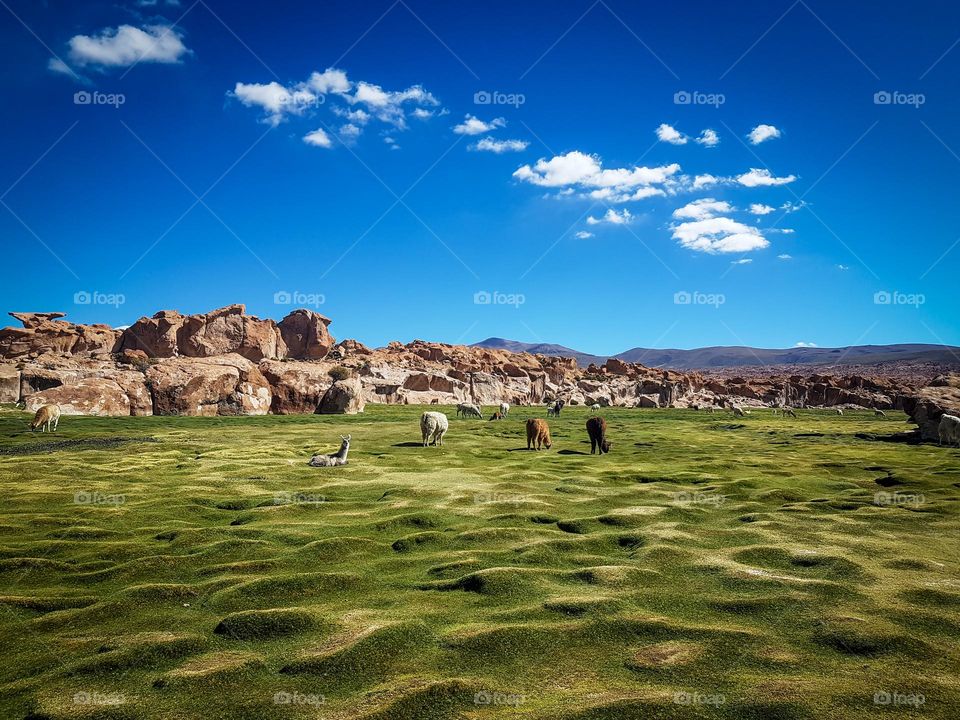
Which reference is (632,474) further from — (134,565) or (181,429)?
(181,429)

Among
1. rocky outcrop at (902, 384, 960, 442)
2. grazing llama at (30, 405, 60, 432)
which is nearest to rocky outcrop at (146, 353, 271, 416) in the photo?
grazing llama at (30, 405, 60, 432)

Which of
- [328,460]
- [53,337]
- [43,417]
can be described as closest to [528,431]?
[328,460]

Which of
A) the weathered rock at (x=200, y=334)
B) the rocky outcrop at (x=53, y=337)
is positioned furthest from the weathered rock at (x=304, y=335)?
the rocky outcrop at (x=53, y=337)

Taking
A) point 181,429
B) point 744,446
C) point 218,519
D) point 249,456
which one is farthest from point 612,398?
point 218,519

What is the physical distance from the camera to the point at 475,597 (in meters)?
6.33

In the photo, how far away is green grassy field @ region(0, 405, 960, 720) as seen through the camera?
170 inches

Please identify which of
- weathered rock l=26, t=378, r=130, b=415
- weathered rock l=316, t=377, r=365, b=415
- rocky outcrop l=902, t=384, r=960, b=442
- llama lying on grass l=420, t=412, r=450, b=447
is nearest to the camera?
llama lying on grass l=420, t=412, r=450, b=447

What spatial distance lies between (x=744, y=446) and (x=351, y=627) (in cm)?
2273

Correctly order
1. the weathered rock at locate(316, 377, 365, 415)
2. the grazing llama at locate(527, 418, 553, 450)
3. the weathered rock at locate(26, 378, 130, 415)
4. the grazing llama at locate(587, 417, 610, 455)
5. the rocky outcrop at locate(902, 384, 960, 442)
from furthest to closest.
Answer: the weathered rock at locate(316, 377, 365, 415) → the weathered rock at locate(26, 378, 130, 415) → the rocky outcrop at locate(902, 384, 960, 442) → the grazing llama at locate(527, 418, 553, 450) → the grazing llama at locate(587, 417, 610, 455)

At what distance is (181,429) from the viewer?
27500 mm

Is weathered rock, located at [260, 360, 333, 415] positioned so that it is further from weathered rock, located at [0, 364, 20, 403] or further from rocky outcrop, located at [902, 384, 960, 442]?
rocky outcrop, located at [902, 384, 960, 442]


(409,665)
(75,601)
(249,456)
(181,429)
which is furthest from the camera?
(181,429)

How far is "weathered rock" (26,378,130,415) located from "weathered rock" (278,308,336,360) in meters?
69.4

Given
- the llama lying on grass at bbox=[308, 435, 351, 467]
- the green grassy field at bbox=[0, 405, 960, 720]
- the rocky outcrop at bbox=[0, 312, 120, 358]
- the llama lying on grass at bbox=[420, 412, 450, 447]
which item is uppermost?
the rocky outcrop at bbox=[0, 312, 120, 358]
